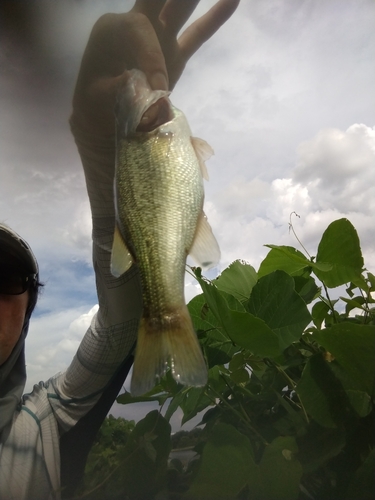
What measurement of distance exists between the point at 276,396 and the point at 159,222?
0.91 ft

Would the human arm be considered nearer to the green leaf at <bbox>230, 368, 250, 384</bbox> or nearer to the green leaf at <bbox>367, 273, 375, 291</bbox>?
the green leaf at <bbox>230, 368, 250, 384</bbox>

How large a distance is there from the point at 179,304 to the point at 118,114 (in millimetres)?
316

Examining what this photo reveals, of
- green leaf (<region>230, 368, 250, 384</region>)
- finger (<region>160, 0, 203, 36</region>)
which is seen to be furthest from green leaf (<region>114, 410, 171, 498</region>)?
finger (<region>160, 0, 203, 36</region>)

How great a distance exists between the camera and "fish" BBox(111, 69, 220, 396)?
0.37m

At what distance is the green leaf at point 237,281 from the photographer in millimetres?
490

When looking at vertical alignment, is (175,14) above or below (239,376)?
above

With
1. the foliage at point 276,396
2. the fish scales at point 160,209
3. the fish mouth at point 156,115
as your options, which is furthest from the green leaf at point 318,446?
the fish mouth at point 156,115

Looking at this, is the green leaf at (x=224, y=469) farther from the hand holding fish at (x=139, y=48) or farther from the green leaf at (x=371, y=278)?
the hand holding fish at (x=139, y=48)

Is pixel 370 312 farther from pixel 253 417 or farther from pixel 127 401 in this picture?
pixel 127 401

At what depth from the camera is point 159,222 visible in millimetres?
451

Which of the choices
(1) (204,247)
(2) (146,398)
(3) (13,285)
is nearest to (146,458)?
(2) (146,398)

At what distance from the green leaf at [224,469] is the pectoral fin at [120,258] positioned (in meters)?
0.23

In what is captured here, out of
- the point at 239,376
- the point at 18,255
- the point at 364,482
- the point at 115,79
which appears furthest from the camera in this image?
the point at 18,255

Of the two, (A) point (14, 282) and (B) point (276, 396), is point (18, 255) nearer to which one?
(A) point (14, 282)
